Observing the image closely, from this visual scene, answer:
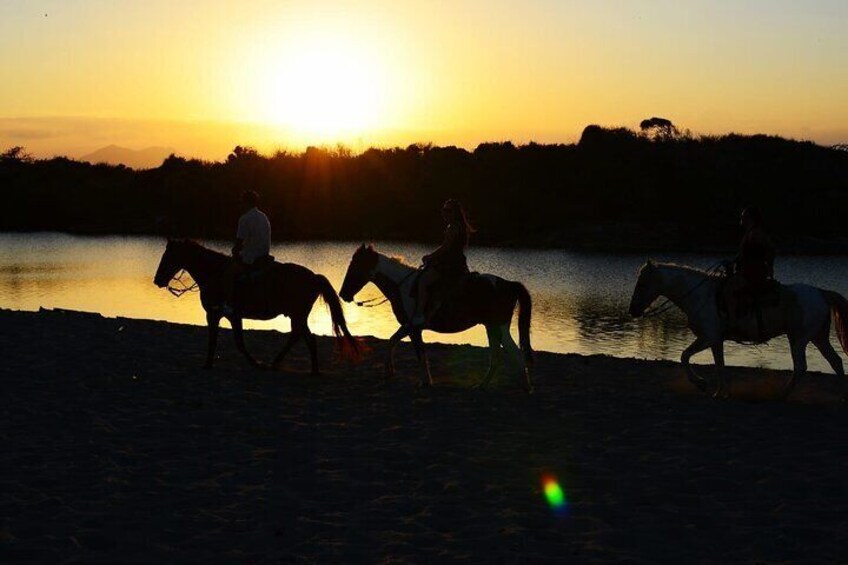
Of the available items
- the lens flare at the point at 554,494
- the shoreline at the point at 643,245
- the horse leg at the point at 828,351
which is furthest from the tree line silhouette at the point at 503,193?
the lens flare at the point at 554,494

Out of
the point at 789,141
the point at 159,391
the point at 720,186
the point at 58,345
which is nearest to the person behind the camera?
the point at 159,391

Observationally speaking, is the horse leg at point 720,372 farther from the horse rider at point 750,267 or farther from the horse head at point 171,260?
the horse head at point 171,260

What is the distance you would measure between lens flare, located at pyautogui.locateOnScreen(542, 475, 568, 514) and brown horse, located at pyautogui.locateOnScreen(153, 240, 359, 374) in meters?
6.03

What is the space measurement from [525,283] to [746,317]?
39277mm

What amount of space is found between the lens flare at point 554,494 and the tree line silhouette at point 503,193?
3493 inches

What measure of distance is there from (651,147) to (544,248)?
117 feet

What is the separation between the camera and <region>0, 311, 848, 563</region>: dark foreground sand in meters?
6.33

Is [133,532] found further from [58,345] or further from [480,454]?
[58,345]

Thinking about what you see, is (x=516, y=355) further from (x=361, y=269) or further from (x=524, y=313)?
(x=361, y=269)

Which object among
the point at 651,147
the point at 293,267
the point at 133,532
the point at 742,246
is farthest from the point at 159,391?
the point at 651,147

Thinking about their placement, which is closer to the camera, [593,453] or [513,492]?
[513,492]

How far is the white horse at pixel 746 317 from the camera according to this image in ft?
39.5

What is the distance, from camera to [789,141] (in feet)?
427

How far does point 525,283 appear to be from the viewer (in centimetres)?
5141
